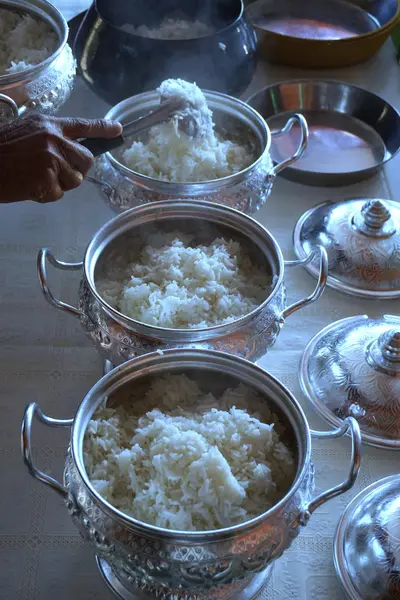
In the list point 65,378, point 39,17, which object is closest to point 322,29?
point 39,17

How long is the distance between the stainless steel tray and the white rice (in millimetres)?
191

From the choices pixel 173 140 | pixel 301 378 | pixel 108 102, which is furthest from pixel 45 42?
pixel 301 378

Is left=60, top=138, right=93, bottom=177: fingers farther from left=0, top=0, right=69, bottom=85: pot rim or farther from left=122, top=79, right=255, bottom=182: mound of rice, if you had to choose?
left=0, top=0, right=69, bottom=85: pot rim

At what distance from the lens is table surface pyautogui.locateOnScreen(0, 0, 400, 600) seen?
875 millimetres

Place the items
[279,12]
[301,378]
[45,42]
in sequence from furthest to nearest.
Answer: [279,12] < [45,42] < [301,378]

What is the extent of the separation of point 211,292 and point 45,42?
0.76m

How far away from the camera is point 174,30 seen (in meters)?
1.56

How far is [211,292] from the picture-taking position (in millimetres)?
996

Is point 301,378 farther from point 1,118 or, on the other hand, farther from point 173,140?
point 1,118

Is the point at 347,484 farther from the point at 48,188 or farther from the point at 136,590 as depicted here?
the point at 48,188

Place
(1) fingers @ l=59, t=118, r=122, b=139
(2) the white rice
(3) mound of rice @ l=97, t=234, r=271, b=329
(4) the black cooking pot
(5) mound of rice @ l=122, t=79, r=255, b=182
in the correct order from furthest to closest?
(2) the white rice < (4) the black cooking pot < (5) mound of rice @ l=122, t=79, r=255, b=182 < (1) fingers @ l=59, t=118, r=122, b=139 < (3) mound of rice @ l=97, t=234, r=271, b=329

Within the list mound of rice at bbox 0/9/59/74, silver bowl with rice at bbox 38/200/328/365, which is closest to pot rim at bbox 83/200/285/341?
silver bowl with rice at bbox 38/200/328/365

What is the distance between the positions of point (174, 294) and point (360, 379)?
302 mm

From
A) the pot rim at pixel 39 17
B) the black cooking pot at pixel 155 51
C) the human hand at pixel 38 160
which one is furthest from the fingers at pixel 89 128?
the black cooking pot at pixel 155 51
